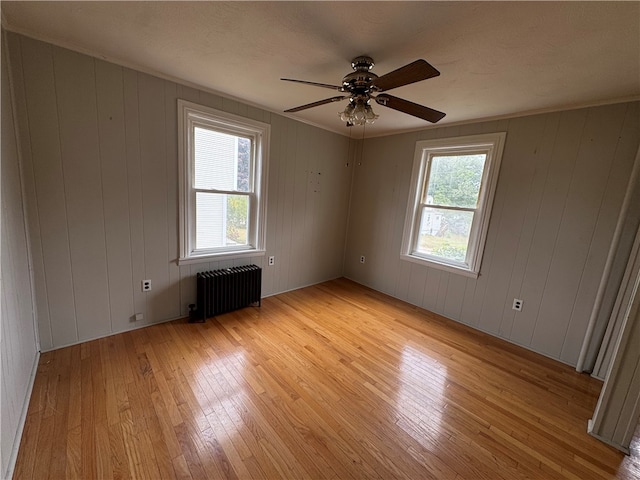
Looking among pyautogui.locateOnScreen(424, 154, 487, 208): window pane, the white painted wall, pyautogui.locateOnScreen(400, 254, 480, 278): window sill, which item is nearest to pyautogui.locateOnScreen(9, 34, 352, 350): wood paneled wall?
the white painted wall

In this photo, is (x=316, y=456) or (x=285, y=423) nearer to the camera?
(x=316, y=456)

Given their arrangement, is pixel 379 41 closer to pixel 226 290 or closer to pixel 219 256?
pixel 219 256

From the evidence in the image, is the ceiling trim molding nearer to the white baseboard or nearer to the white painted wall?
the white painted wall

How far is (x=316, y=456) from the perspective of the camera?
1.42 m

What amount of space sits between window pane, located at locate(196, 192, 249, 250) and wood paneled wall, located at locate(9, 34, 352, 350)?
265 millimetres

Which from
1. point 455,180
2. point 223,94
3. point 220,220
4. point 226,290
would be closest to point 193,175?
point 220,220

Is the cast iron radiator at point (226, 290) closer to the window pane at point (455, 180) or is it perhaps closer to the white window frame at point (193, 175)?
the white window frame at point (193, 175)

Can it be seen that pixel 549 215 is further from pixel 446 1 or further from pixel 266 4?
pixel 266 4

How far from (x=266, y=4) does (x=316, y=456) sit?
244cm

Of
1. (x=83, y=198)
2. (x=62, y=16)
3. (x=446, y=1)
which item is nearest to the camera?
(x=446, y=1)

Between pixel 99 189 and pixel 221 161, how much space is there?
1127 mm

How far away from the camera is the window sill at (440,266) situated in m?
3.02

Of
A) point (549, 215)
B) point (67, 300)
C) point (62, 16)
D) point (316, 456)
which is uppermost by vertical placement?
point (62, 16)

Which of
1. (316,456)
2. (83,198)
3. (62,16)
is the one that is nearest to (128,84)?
(62,16)
